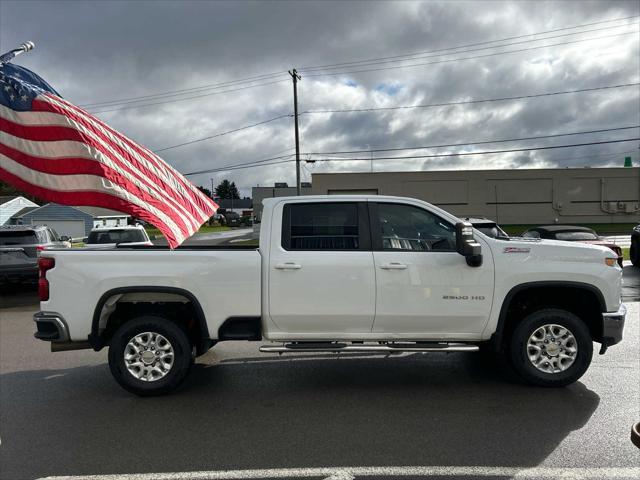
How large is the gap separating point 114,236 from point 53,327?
873 centimetres

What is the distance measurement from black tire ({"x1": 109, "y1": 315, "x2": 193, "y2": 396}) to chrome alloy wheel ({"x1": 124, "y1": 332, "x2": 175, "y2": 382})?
0.10 feet

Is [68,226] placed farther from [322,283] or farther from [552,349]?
[552,349]

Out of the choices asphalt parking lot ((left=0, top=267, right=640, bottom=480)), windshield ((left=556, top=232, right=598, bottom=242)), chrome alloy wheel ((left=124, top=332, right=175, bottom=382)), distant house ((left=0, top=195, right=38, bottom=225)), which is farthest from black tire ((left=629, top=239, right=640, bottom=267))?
distant house ((left=0, top=195, right=38, bottom=225))

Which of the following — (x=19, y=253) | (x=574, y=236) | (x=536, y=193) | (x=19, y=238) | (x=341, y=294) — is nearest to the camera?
(x=341, y=294)

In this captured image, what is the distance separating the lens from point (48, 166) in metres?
2.74

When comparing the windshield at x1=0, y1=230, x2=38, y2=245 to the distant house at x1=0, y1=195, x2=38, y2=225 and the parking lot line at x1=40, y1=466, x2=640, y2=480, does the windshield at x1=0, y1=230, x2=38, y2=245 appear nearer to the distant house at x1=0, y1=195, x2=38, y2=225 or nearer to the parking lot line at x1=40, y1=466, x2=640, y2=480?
the parking lot line at x1=40, y1=466, x2=640, y2=480

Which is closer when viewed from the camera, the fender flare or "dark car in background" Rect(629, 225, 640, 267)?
the fender flare

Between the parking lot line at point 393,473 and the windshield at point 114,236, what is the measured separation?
10300 millimetres

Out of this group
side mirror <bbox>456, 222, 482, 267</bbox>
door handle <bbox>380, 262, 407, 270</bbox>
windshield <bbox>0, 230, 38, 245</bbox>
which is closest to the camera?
side mirror <bbox>456, 222, 482, 267</bbox>

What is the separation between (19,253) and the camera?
38.0 feet

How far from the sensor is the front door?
4648 millimetres

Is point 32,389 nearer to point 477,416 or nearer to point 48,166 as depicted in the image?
point 48,166

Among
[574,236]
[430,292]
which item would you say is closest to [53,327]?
[430,292]

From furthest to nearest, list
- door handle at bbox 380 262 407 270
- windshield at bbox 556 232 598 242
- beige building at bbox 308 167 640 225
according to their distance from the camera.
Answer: beige building at bbox 308 167 640 225
windshield at bbox 556 232 598 242
door handle at bbox 380 262 407 270
